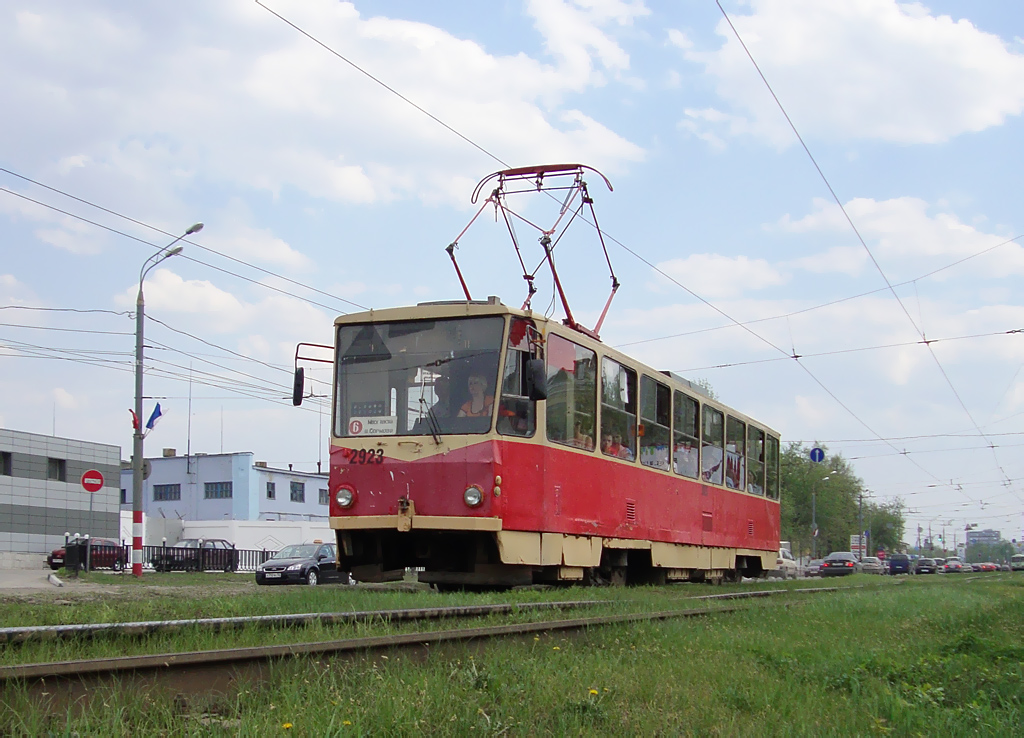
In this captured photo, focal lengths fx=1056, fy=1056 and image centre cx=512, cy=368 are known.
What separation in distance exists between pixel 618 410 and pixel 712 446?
4850mm

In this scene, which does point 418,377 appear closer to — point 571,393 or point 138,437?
point 571,393

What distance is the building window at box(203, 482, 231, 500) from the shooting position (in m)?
70.4

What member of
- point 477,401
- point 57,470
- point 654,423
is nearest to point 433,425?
point 477,401

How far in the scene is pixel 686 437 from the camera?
16875 millimetres

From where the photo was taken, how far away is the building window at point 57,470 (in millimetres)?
45312

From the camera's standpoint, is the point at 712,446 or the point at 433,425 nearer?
the point at 433,425

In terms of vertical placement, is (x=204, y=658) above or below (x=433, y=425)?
below

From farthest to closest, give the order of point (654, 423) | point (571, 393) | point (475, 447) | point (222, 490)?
point (222, 490) → point (654, 423) → point (571, 393) → point (475, 447)

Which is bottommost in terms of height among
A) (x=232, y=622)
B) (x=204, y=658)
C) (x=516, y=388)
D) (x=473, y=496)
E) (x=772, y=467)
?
(x=232, y=622)

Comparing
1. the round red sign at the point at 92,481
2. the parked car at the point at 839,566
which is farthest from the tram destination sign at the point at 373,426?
the parked car at the point at 839,566

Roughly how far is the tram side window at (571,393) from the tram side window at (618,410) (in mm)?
380

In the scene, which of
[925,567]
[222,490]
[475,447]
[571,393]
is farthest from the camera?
[222,490]

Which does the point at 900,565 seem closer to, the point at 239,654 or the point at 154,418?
the point at 154,418

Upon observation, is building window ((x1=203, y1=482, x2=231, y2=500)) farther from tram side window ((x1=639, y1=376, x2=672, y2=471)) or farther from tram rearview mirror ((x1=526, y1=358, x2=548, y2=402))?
tram rearview mirror ((x1=526, y1=358, x2=548, y2=402))
